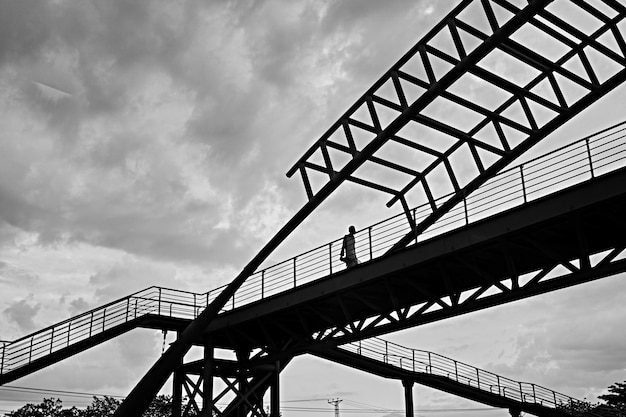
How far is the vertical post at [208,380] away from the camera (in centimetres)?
2919

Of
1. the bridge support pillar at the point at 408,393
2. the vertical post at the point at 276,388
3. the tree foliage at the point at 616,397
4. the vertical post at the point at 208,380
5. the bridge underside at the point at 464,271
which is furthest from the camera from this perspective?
the tree foliage at the point at 616,397

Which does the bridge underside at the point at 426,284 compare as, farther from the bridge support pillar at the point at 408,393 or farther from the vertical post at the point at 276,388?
the bridge support pillar at the point at 408,393

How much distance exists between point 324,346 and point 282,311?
7.11 feet

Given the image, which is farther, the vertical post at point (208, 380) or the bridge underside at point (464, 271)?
the vertical post at point (208, 380)

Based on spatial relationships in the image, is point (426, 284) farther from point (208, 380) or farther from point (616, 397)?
point (616, 397)

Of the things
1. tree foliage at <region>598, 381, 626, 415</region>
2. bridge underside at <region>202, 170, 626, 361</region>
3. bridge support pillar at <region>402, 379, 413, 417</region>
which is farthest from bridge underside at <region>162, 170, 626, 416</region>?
tree foliage at <region>598, 381, 626, 415</region>

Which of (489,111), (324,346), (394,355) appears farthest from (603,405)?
(489,111)

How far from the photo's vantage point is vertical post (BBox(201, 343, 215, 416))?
2919 centimetres

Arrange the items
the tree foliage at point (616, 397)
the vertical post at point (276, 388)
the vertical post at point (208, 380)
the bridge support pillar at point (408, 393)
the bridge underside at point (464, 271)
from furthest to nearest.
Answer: the tree foliage at point (616, 397), the bridge support pillar at point (408, 393), the vertical post at point (276, 388), the vertical post at point (208, 380), the bridge underside at point (464, 271)

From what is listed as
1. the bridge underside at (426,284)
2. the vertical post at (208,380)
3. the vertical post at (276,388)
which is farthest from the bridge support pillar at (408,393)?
the vertical post at (208,380)

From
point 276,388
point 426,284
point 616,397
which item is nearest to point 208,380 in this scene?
point 276,388

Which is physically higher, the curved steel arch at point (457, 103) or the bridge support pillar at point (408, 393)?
the curved steel arch at point (457, 103)

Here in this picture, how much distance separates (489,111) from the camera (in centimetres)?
2216

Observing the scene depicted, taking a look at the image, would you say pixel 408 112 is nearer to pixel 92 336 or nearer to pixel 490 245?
pixel 490 245
